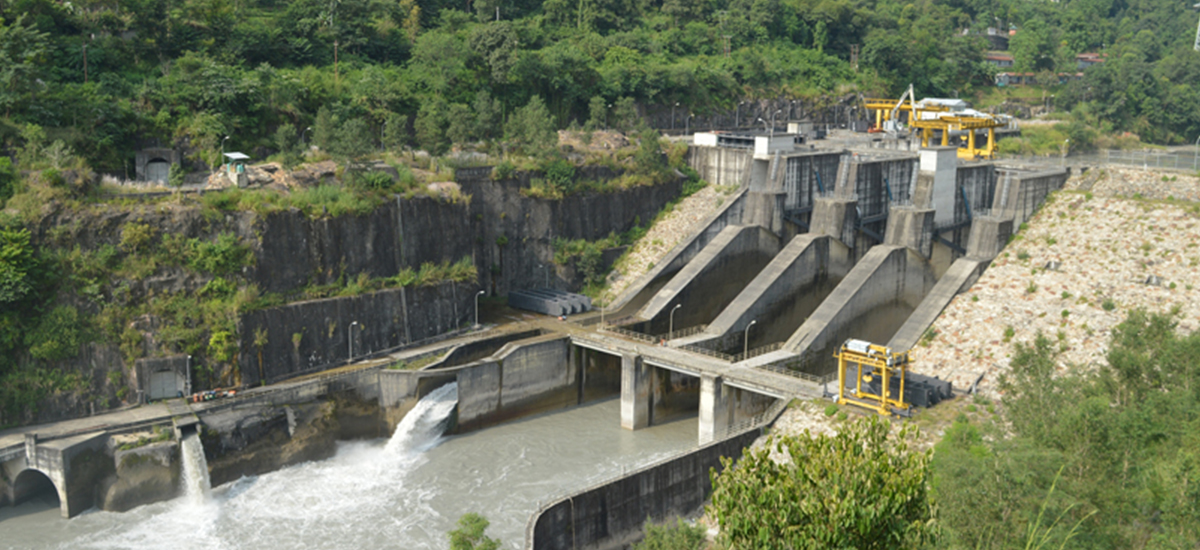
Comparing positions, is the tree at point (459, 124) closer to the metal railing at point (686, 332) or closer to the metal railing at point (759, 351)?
the metal railing at point (686, 332)

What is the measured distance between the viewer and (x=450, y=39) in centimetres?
7800

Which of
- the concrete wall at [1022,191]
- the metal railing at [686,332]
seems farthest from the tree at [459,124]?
the concrete wall at [1022,191]

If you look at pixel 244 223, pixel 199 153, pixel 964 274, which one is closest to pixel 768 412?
pixel 964 274

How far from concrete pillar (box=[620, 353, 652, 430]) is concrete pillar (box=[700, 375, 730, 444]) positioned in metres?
3.90

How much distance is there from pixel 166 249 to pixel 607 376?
75.2 feet

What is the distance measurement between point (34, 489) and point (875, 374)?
3447 cm

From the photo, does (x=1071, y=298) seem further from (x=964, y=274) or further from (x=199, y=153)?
(x=199, y=153)

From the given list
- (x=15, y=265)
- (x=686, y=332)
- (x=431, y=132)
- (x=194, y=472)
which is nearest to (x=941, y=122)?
(x=686, y=332)

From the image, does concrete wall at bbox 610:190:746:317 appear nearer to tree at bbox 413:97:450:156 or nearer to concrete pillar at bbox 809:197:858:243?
concrete pillar at bbox 809:197:858:243

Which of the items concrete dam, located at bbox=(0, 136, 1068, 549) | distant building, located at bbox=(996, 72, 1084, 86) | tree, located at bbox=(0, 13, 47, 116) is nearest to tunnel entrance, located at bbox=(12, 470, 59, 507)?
concrete dam, located at bbox=(0, 136, 1068, 549)

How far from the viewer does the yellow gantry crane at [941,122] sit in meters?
69.5

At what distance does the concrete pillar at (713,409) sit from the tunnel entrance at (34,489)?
27.0 meters

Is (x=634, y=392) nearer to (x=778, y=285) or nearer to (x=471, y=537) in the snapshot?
(x=778, y=285)

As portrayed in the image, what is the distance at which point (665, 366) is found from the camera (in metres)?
48.9
